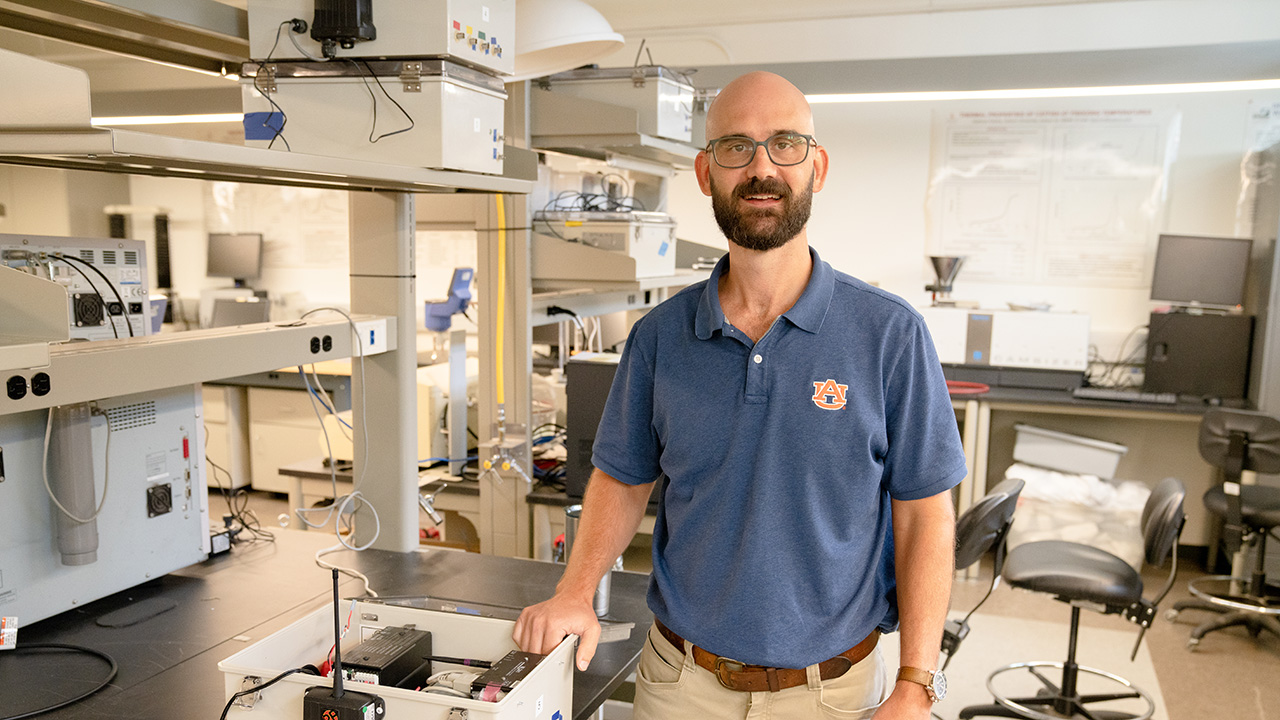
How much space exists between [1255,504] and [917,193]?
7.24ft

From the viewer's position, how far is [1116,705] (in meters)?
2.96

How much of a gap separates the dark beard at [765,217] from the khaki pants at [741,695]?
0.59 m

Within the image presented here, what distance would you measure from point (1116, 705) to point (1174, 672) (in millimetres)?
370

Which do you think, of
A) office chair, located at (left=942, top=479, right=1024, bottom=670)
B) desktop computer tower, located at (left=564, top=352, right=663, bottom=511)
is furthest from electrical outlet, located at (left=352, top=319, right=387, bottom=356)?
office chair, located at (left=942, top=479, right=1024, bottom=670)

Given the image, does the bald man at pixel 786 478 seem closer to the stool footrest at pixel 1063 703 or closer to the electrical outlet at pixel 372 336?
the electrical outlet at pixel 372 336

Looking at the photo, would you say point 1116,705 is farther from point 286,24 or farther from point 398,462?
point 286,24

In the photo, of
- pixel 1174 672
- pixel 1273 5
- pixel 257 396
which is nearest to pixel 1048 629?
pixel 1174 672

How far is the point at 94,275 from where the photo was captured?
5.72 ft

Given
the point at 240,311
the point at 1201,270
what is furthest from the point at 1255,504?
the point at 240,311

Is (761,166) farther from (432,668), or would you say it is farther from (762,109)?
(432,668)

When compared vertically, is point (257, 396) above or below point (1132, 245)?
below

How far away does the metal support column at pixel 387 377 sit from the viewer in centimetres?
211

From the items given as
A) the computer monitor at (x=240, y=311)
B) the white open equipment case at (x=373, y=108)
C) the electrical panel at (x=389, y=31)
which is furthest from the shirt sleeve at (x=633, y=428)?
the computer monitor at (x=240, y=311)

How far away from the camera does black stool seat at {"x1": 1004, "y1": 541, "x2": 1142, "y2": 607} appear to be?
2555 millimetres
